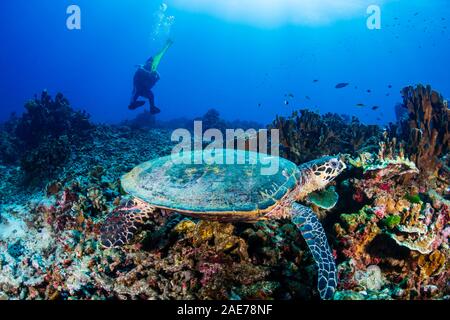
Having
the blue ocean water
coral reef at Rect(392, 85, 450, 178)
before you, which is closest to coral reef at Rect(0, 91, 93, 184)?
coral reef at Rect(392, 85, 450, 178)

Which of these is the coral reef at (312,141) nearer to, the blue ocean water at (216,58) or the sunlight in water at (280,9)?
the sunlight in water at (280,9)

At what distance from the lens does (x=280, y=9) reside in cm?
7719

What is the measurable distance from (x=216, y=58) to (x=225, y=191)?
519 ft

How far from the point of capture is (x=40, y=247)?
4.40 m

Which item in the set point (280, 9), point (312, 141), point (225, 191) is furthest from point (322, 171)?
point (280, 9)

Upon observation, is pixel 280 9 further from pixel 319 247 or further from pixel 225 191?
pixel 319 247

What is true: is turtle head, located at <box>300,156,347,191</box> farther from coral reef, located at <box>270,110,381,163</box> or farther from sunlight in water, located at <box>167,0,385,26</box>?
sunlight in water, located at <box>167,0,385,26</box>

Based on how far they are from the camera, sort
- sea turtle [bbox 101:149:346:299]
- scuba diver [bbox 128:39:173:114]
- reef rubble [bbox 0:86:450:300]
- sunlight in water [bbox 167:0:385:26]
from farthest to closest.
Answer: sunlight in water [bbox 167:0:385:26]
scuba diver [bbox 128:39:173:114]
sea turtle [bbox 101:149:346:299]
reef rubble [bbox 0:86:450:300]

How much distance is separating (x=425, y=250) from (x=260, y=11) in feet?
327

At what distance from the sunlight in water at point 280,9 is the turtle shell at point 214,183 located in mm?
60567

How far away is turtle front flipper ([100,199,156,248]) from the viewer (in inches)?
151

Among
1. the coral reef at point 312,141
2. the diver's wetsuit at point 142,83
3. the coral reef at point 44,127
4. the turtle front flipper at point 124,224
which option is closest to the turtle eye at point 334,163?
the coral reef at point 312,141

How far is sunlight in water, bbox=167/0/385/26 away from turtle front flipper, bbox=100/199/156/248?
61880 mm

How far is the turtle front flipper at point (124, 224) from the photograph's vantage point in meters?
3.84
